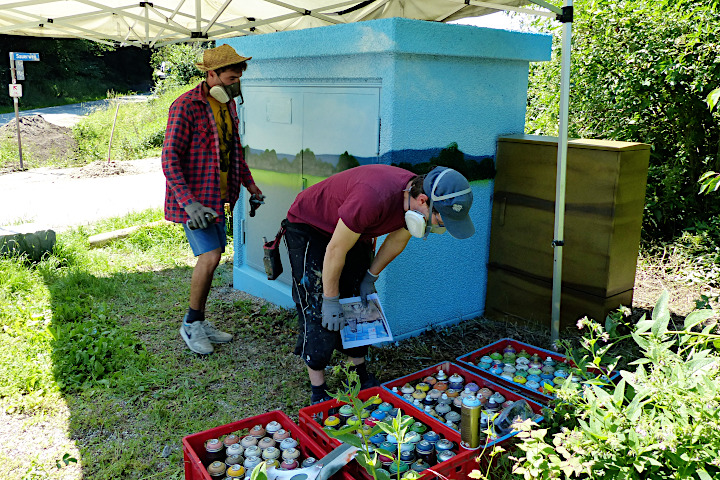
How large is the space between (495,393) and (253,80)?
3.27 meters

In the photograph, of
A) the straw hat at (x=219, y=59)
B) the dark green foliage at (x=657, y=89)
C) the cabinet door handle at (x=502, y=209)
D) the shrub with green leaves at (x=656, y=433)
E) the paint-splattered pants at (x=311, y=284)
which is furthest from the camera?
the dark green foliage at (x=657, y=89)

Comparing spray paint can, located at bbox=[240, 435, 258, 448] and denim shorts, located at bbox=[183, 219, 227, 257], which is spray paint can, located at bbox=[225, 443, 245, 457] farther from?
denim shorts, located at bbox=[183, 219, 227, 257]

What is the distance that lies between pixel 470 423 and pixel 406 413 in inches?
21.1

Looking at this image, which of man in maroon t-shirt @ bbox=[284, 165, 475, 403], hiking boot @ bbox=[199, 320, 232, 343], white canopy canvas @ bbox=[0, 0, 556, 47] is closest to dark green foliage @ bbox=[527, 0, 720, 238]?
white canopy canvas @ bbox=[0, 0, 556, 47]

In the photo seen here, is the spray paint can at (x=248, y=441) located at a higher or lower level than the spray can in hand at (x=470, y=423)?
lower

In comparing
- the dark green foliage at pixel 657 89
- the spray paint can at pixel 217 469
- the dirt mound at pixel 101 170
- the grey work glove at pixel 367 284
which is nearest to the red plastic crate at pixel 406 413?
the spray paint can at pixel 217 469

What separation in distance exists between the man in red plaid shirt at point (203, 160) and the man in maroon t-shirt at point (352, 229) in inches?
33.5

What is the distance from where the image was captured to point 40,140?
14570mm

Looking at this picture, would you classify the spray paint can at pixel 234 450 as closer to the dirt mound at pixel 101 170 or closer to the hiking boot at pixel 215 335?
the hiking boot at pixel 215 335

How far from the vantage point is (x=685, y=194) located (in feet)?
19.9

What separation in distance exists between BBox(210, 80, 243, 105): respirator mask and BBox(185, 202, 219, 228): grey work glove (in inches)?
29.5

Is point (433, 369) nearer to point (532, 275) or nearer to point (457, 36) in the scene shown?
point (532, 275)

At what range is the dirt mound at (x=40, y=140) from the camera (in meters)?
13.9

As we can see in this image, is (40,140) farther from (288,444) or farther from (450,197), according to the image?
(450,197)
